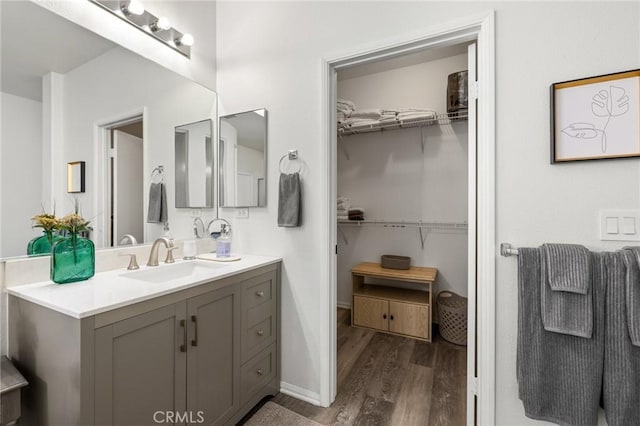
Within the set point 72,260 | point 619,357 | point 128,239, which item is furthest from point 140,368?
point 619,357

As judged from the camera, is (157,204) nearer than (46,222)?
No

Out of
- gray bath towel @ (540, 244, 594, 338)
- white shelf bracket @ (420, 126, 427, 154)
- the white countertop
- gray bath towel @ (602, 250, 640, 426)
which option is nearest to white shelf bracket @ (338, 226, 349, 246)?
white shelf bracket @ (420, 126, 427, 154)

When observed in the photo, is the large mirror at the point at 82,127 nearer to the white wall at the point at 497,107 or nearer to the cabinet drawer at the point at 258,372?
the white wall at the point at 497,107

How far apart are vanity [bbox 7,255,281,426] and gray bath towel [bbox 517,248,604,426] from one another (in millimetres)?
1321

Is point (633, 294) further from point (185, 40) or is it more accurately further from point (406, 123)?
point (185, 40)

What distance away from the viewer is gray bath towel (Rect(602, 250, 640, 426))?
1.05 metres

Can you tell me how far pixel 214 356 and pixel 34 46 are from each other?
1.63m

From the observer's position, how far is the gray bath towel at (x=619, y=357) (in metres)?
1.05

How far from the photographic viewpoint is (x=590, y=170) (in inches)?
46.1

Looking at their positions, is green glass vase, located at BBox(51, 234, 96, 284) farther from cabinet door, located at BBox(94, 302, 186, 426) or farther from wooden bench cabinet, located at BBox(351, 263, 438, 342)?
wooden bench cabinet, located at BBox(351, 263, 438, 342)

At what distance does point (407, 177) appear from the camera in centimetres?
302

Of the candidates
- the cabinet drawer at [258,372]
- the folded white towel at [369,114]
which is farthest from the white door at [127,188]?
the folded white towel at [369,114]

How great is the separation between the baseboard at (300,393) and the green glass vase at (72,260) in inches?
51.7

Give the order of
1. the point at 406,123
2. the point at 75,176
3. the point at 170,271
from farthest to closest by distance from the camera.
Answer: the point at 406,123, the point at 170,271, the point at 75,176
